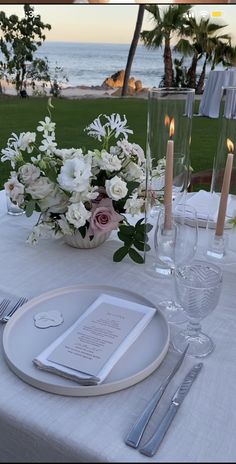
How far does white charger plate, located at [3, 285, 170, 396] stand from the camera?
0.61 meters

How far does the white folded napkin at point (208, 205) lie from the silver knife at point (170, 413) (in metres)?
0.44

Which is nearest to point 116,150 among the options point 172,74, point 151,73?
point 172,74

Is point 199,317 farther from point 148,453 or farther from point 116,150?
point 116,150

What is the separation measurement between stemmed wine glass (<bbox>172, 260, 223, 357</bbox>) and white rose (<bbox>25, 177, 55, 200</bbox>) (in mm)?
364

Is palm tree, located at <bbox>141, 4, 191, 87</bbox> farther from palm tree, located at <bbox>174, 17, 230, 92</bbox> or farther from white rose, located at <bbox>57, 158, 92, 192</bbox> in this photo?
white rose, located at <bbox>57, 158, 92, 192</bbox>

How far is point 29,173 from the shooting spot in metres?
1.01

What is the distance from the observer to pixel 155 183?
1089 millimetres

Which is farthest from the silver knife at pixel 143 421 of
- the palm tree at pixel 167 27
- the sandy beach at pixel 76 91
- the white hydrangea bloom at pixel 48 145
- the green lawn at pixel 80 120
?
the palm tree at pixel 167 27

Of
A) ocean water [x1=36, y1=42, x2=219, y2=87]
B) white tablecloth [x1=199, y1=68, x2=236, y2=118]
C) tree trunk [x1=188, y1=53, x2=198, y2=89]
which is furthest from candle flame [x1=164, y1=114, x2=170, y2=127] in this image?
tree trunk [x1=188, y1=53, x2=198, y2=89]

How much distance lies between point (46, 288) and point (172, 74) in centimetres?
1077

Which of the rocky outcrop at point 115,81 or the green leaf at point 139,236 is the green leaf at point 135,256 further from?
the rocky outcrop at point 115,81

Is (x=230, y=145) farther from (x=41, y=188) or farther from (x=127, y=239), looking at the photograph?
(x=41, y=188)

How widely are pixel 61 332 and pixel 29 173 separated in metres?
0.42

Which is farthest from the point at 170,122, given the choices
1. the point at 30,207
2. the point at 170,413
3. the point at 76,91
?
the point at 76,91
